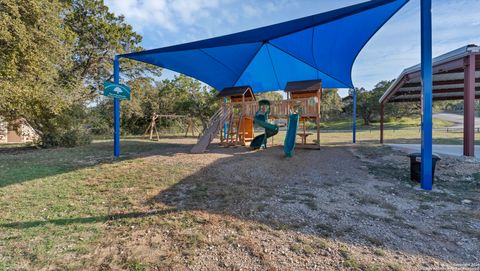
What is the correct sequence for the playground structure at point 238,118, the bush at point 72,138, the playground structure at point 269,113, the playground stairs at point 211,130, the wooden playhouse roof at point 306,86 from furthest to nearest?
the playground structure at point 238,118 < the bush at point 72,138 < the wooden playhouse roof at point 306,86 < the playground structure at point 269,113 < the playground stairs at point 211,130

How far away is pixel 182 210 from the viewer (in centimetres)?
337

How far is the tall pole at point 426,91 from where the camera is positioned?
4221 millimetres

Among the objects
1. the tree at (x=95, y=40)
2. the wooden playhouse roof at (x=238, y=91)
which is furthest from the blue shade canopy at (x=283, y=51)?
the tree at (x=95, y=40)

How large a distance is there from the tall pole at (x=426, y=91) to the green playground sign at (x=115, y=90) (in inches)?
295

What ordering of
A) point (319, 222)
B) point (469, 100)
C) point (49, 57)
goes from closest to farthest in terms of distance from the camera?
point (319, 222), point (469, 100), point (49, 57)

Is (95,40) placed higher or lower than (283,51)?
higher

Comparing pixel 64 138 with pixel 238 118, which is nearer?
pixel 64 138

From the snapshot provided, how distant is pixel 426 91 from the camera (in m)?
4.27

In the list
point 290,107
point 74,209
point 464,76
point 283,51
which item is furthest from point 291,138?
point 74,209

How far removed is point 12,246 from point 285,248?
9.23 feet

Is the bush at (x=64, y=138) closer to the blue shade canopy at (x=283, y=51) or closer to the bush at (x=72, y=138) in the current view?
the bush at (x=72, y=138)

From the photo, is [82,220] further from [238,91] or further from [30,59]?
[238,91]

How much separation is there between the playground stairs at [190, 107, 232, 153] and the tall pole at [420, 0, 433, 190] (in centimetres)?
620

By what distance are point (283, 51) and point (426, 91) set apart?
5.16 meters
